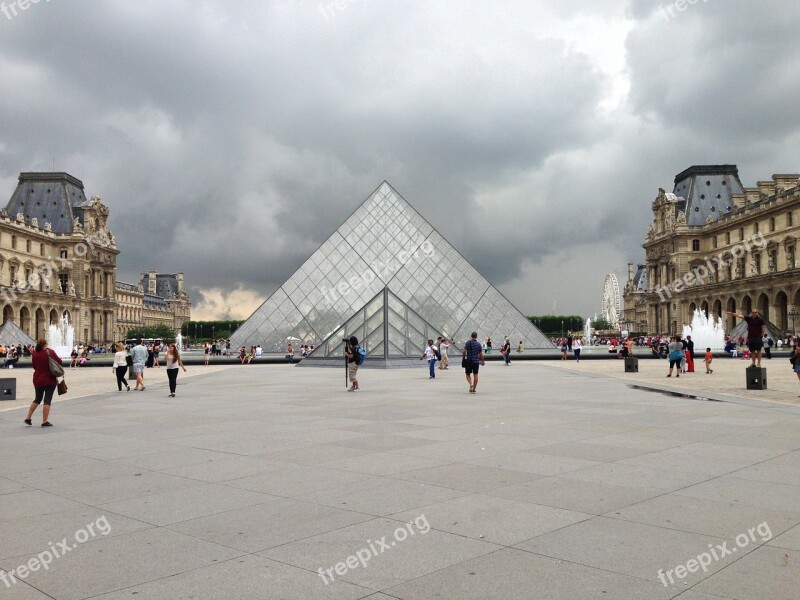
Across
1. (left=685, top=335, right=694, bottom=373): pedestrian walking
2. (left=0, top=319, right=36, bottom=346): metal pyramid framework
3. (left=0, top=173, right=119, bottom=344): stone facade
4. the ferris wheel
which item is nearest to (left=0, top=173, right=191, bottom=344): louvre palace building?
(left=0, top=173, right=119, bottom=344): stone facade

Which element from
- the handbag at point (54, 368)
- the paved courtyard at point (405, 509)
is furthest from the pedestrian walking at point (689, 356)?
the handbag at point (54, 368)

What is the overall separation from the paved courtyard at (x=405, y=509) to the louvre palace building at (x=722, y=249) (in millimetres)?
56575

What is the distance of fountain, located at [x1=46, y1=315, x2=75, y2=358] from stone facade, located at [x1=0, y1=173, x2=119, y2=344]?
68.5 inches

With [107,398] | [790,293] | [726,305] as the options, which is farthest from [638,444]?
[726,305]

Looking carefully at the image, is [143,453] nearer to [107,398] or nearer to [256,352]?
[107,398]

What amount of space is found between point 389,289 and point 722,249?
55435mm

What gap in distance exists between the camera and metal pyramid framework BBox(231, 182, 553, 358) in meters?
35.9

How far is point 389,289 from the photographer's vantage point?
3481 cm

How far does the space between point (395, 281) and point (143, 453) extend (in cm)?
3024

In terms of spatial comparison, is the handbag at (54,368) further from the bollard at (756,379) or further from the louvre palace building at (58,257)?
the louvre palace building at (58,257)

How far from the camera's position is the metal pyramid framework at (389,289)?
1415 inches

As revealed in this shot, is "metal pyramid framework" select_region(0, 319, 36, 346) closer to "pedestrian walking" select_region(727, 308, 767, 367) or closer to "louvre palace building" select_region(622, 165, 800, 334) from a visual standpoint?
"pedestrian walking" select_region(727, 308, 767, 367)

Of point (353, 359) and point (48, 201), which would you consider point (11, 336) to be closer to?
point (48, 201)

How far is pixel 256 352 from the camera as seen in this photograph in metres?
35.8
